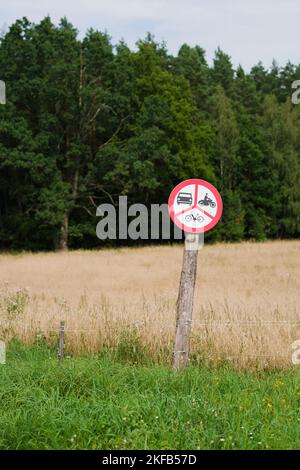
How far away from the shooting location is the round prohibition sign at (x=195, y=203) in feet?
20.7

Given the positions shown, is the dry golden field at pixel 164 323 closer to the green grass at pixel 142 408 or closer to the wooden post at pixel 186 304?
the wooden post at pixel 186 304

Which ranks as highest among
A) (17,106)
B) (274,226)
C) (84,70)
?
(84,70)

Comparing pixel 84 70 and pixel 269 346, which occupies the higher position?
pixel 84 70

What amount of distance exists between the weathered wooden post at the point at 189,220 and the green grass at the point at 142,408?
41cm

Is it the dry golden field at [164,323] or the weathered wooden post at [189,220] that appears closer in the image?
the weathered wooden post at [189,220]

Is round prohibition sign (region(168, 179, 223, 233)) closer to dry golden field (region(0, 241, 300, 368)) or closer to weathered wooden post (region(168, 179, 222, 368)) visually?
weathered wooden post (region(168, 179, 222, 368))

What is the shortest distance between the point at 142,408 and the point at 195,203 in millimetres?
2492

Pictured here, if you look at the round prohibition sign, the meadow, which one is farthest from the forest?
the round prohibition sign

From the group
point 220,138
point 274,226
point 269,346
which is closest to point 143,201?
point 220,138

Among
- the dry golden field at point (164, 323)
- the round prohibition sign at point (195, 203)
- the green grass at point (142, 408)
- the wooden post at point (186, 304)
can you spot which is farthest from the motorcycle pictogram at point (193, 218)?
the dry golden field at point (164, 323)
